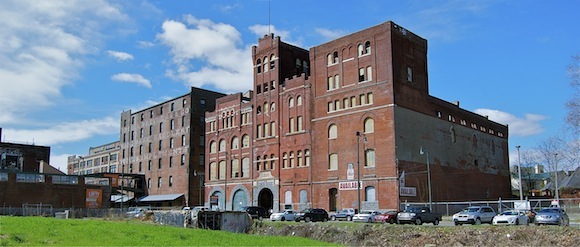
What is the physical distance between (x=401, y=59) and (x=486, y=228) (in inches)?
1284

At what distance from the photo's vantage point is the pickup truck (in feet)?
141

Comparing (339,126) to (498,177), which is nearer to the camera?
(339,126)

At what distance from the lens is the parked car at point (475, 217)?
40.8 meters

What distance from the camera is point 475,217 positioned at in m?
40.9

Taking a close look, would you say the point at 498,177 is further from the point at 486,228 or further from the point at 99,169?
the point at 99,169

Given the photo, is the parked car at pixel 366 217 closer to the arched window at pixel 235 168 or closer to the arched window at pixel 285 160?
the arched window at pixel 285 160

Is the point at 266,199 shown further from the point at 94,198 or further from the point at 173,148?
the point at 173,148

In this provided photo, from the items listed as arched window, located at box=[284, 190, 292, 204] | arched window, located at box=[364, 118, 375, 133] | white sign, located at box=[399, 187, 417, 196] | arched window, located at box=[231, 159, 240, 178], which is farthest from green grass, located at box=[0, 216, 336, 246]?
arched window, located at box=[231, 159, 240, 178]

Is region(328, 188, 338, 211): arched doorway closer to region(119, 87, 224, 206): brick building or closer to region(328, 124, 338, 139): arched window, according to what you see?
region(328, 124, 338, 139): arched window

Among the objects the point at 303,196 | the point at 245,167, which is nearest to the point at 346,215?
the point at 303,196

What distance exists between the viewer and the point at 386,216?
148 feet

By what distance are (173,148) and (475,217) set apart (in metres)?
59.5

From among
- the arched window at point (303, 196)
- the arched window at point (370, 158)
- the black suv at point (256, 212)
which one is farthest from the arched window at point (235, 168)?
the arched window at point (370, 158)

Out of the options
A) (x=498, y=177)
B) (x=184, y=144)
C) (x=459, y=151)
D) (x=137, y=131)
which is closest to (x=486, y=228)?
(x=459, y=151)
